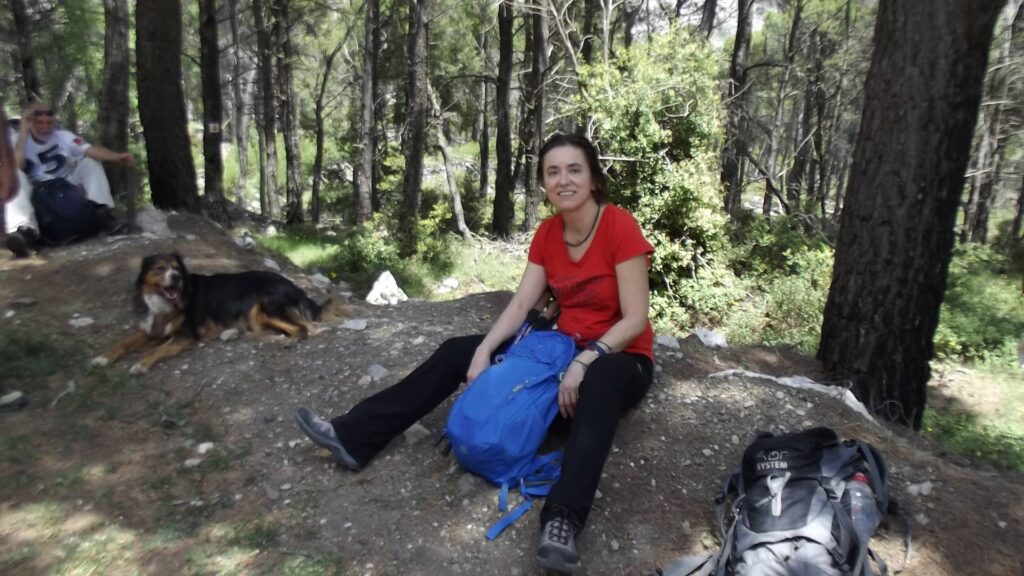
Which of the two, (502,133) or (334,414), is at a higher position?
(502,133)

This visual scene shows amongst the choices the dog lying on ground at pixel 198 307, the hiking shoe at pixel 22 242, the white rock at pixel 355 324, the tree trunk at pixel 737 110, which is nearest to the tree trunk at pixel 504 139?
the tree trunk at pixel 737 110

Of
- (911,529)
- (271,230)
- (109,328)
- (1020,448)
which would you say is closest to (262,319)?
(109,328)

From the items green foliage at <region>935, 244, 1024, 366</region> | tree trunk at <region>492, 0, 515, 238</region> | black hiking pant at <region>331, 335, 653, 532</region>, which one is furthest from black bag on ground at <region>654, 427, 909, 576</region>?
tree trunk at <region>492, 0, 515, 238</region>

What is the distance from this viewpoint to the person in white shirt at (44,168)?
5.86 m

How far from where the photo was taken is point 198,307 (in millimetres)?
4605

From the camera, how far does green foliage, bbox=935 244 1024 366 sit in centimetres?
746

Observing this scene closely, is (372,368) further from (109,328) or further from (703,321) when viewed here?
(703,321)

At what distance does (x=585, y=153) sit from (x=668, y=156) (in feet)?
22.6

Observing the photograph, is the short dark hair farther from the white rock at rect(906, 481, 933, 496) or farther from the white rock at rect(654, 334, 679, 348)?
the white rock at rect(906, 481, 933, 496)

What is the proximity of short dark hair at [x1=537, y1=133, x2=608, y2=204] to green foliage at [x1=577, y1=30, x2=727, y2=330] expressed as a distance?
602 cm

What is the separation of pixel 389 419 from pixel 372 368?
102 centimetres

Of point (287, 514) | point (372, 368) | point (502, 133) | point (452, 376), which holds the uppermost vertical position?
point (502, 133)

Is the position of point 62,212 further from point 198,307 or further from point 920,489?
point 920,489

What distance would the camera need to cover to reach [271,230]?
43.4ft
